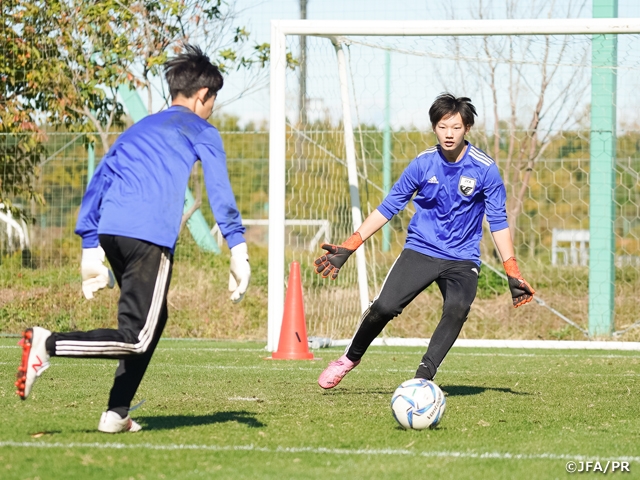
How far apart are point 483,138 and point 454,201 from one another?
7206 mm

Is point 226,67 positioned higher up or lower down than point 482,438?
higher up

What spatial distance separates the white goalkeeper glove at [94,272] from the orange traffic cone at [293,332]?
15.2 ft

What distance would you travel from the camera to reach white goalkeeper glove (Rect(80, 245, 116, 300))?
4.55 metres

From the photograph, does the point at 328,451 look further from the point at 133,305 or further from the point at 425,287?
the point at 425,287

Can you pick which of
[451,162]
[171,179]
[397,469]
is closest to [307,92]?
[451,162]

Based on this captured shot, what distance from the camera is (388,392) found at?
21.9 feet

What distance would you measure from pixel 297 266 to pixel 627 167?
682cm

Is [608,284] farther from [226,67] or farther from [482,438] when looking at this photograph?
[482,438]

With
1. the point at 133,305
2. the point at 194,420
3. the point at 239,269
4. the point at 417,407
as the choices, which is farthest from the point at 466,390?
the point at 133,305

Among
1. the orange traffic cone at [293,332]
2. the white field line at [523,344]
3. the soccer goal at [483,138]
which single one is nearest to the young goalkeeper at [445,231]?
the orange traffic cone at [293,332]

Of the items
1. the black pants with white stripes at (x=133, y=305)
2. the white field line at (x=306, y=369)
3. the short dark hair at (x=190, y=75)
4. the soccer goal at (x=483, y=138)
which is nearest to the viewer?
the black pants with white stripes at (x=133, y=305)

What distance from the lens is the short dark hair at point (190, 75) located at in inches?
183

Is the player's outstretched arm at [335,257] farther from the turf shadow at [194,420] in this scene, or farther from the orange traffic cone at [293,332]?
the orange traffic cone at [293,332]

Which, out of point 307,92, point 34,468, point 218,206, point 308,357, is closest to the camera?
point 34,468
